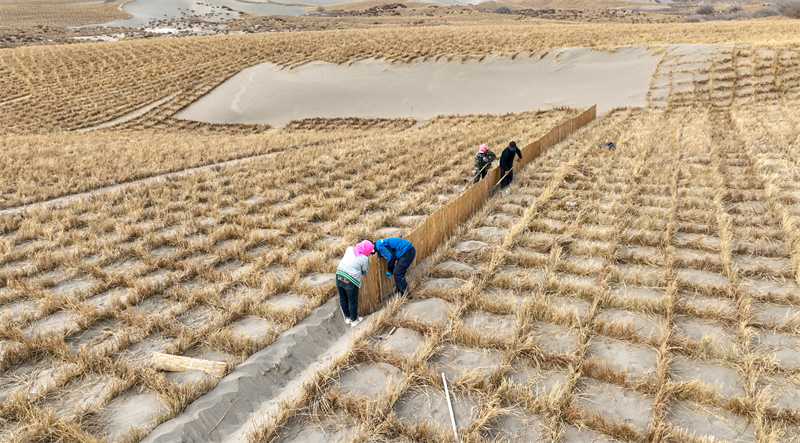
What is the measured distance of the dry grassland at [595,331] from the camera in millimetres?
4277

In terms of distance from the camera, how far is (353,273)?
5.70 m

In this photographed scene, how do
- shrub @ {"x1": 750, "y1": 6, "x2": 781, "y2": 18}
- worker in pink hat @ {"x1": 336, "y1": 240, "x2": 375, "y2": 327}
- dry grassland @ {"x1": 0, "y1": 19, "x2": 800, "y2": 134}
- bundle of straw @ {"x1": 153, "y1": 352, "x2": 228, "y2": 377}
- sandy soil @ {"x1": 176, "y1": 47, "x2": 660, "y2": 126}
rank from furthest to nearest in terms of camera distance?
shrub @ {"x1": 750, "y1": 6, "x2": 781, "y2": 18}
dry grassland @ {"x1": 0, "y1": 19, "x2": 800, "y2": 134}
sandy soil @ {"x1": 176, "y1": 47, "x2": 660, "y2": 126}
worker in pink hat @ {"x1": 336, "y1": 240, "x2": 375, "y2": 327}
bundle of straw @ {"x1": 153, "y1": 352, "x2": 228, "y2": 377}

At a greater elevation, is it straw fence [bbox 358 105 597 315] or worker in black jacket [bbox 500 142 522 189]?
worker in black jacket [bbox 500 142 522 189]

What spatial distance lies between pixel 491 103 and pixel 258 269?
2083 cm

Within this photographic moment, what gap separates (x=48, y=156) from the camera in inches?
587

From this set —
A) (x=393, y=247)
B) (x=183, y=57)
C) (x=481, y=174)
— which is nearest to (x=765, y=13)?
(x=183, y=57)

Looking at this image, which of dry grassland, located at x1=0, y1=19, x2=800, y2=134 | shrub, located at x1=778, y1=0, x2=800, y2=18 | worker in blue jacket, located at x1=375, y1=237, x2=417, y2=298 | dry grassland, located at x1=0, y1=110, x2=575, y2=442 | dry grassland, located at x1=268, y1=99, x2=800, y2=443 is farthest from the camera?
shrub, located at x1=778, y1=0, x2=800, y2=18

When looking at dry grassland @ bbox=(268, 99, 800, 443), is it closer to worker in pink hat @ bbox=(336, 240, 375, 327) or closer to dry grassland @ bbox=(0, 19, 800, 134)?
worker in pink hat @ bbox=(336, 240, 375, 327)

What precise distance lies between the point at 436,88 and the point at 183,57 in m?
21.3

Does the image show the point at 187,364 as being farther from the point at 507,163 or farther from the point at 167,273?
the point at 507,163

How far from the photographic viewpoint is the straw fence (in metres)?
6.23

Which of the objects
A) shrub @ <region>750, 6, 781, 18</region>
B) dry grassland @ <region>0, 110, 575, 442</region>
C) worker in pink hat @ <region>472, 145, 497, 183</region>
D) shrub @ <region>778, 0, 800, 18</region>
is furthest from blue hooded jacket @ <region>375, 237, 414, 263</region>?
shrub @ <region>750, 6, 781, 18</region>

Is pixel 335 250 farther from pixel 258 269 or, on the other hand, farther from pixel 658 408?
pixel 658 408

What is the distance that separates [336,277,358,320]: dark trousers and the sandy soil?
20.2 metres
